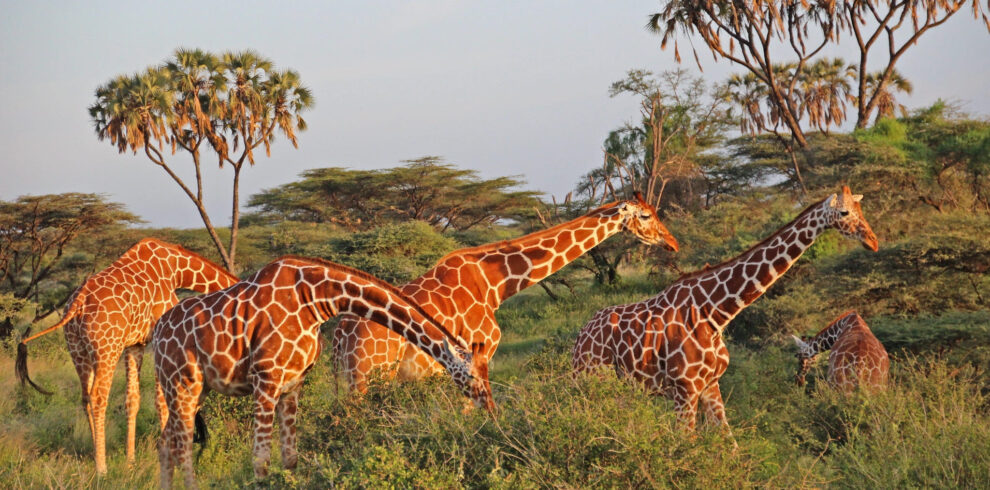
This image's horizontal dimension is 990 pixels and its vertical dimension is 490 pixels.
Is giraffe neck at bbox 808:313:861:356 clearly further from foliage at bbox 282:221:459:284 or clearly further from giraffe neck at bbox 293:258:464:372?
foliage at bbox 282:221:459:284

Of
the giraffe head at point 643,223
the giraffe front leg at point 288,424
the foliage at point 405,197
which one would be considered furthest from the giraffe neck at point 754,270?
the foliage at point 405,197

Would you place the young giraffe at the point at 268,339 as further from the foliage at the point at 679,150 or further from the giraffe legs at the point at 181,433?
the foliage at the point at 679,150

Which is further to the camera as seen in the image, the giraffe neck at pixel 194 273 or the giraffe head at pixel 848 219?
the giraffe neck at pixel 194 273

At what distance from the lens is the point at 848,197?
723 cm

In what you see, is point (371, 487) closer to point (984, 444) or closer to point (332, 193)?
point (984, 444)

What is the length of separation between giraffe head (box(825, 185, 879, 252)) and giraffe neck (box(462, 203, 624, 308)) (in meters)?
1.76

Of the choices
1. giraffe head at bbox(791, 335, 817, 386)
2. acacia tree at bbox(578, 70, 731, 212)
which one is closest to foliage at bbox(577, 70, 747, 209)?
acacia tree at bbox(578, 70, 731, 212)

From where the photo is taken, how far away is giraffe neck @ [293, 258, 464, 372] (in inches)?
231

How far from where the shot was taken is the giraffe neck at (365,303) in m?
5.87

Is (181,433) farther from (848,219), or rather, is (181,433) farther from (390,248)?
(390,248)

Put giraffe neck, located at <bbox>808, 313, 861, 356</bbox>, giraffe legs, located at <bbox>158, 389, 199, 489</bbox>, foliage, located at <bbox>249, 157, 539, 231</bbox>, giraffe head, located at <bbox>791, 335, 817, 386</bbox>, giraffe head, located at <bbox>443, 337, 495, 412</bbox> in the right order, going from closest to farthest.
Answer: giraffe head, located at <bbox>443, 337, 495, 412</bbox> → giraffe legs, located at <bbox>158, 389, 199, 489</bbox> → giraffe neck, located at <bbox>808, 313, 861, 356</bbox> → giraffe head, located at <bbox>791, 335, 817, 386</bbox> → foliage, located at <bbox>249, 157, 539, 231</bbox>

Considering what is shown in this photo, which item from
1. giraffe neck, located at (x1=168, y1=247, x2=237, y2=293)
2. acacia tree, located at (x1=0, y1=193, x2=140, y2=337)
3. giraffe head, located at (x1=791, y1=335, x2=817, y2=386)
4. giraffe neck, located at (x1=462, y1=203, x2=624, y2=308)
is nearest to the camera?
giraffe neck, located at (x1=462, y1=203, x2=624, y2=308)

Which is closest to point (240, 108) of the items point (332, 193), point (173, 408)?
point (332, 193)

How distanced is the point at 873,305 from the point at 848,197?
298 inches
